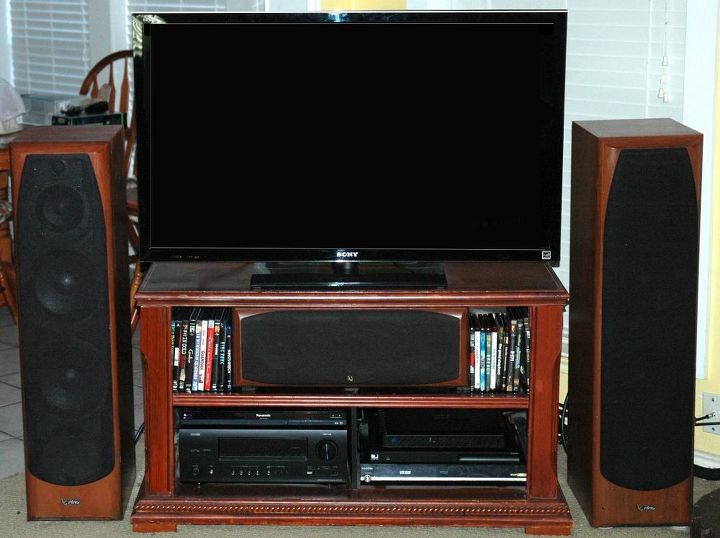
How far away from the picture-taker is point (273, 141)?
2.32 m

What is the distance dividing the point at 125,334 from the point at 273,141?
1.73 ft

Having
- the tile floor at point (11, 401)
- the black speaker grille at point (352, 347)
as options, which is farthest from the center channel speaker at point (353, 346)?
the tile floor at point (11, 401)

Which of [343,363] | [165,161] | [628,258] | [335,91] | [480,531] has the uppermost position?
[335,91]

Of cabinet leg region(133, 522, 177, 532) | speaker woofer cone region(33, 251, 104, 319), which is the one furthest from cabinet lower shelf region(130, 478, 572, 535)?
speaker woofer cone region(33, 251, 104, 319)

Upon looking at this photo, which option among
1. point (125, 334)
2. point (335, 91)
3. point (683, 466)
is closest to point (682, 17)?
point (335, 91)

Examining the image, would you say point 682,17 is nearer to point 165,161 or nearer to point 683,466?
point 683,466

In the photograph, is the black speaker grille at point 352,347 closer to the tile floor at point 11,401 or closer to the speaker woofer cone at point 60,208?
the speaker woofer cone at point 60,208

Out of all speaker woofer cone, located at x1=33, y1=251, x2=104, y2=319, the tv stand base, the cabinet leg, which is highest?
speaker woofer cone, located at x1=33, y1=251, x2=104, y2=319

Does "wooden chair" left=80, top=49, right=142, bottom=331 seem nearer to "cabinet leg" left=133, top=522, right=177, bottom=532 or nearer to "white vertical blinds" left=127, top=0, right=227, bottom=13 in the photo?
"white vertical blinds" left=127, top=0, right=227, bottom=13

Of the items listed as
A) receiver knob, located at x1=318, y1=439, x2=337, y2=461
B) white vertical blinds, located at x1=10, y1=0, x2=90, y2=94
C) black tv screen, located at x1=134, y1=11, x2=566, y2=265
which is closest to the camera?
black tv screen, located at x1=134, y1=11, x2=566, y2=265

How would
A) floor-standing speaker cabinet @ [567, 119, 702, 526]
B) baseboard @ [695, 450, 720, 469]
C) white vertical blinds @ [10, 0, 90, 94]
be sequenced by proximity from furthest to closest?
white vertical blinds @ [10, 0, 90, 94] < baseboard @ [695, 450, 720, 469] < floor-standing speaker cabinet @ [567, 119, 702, 526]

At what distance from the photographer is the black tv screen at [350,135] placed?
7.47 ft

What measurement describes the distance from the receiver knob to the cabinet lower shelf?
80 mm

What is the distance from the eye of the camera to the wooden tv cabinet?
7.52 feet
